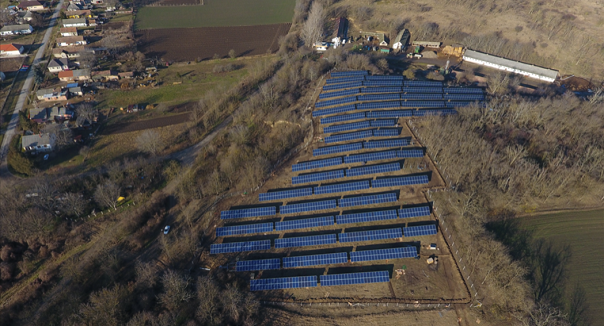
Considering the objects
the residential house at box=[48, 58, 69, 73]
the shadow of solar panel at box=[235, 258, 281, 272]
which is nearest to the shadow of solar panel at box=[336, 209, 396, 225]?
the shadow of solar panel at box=[235, 258, 281, 272]

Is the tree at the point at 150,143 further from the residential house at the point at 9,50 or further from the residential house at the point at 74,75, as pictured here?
the residential house at the point at 9,50

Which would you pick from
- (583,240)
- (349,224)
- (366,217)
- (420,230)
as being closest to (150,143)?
(349,224)

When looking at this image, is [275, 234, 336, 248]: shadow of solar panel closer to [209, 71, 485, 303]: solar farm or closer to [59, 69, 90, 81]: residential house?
[209, 71, 485, 303]: solar farm

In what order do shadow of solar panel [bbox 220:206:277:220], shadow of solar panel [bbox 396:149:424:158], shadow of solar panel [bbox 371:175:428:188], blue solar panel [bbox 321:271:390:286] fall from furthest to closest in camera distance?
shadow of solar panel [bbox 396:149:424:158]
shadow of solar panel [bbox 371:175:428:188]
shadow of solar panel [bbox 220:206:277:220]
blue solar panel [bbox 321:271:390:286]

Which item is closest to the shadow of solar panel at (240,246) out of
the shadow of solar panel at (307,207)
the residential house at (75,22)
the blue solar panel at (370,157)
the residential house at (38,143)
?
the shadow of solar panel at (307,207)

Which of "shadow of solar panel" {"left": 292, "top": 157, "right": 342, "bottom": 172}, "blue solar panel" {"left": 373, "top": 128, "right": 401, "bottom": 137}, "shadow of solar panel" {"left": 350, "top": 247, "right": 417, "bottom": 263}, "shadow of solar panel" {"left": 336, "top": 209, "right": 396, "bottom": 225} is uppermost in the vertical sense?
"blue solar panel" {"left": 373, "top": 128, "right": 401, "bottom": 137}
